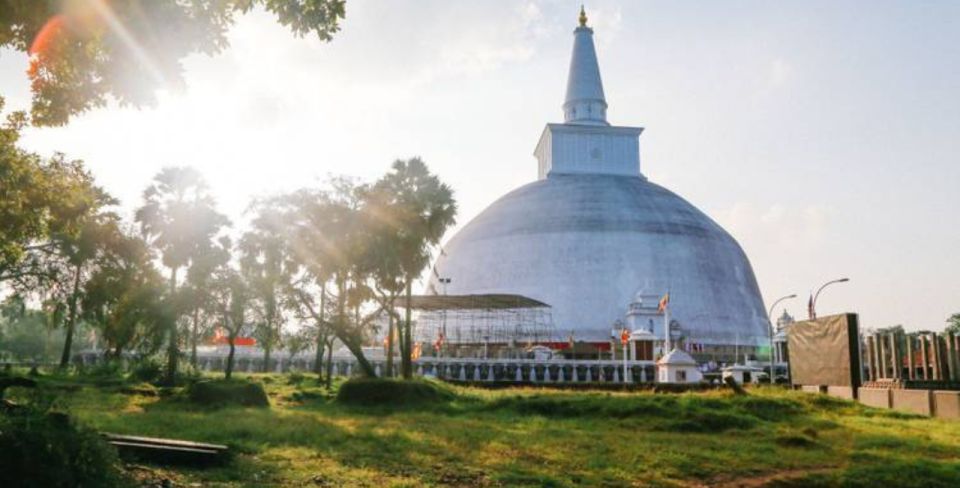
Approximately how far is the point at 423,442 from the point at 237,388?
11769mm

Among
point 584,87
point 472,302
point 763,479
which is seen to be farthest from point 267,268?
point 584,87

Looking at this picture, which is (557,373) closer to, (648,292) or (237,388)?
(648,292)

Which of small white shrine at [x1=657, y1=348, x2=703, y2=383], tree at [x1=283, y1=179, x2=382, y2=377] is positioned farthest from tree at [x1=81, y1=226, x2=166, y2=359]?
small white shrine at [x1=657, y1=348, x2=703, y2=383]

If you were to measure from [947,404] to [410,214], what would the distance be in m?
22.8

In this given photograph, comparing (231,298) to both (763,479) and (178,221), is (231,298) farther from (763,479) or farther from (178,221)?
(763,479)

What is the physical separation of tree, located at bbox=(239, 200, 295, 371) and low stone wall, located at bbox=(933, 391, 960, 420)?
26.1m

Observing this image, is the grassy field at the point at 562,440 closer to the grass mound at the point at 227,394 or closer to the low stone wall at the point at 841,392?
the grass mound at the point at 227,394

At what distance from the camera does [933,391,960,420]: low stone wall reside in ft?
68.5

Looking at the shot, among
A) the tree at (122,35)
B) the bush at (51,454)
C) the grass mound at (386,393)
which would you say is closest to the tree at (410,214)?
the grass mound at (386,393)

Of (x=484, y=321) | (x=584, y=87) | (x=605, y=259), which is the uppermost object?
(x=584, y=87)

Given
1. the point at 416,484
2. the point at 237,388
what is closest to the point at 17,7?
the point at 416,484

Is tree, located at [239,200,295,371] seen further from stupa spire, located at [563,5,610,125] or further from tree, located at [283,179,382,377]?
stupa spire, located at [563,5,610,125]

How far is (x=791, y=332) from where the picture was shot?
103 ft

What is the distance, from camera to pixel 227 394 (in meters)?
24.7
